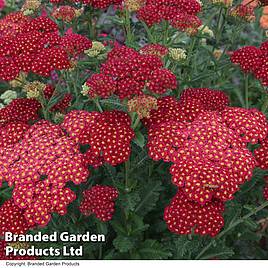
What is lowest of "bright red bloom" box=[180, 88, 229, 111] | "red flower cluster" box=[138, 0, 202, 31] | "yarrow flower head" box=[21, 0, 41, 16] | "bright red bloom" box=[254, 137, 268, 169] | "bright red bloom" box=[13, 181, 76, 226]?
"bright red bloom" box=[13, 181, 76, 226]

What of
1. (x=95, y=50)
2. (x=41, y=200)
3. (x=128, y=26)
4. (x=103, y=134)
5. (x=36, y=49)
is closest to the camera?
(x=41, y=200)

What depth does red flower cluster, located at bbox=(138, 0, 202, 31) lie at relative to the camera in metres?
3.36

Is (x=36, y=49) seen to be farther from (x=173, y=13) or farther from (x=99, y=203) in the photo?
(x=99, y=203)

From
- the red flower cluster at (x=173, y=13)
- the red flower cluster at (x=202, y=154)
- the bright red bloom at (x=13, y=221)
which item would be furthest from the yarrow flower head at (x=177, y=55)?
the bright red bloom at (x=13, y=221)

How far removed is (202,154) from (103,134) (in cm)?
58

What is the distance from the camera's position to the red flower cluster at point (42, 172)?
261 cm

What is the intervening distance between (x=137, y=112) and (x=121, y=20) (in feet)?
4.87

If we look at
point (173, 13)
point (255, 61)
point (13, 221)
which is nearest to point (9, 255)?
point (13, 221)

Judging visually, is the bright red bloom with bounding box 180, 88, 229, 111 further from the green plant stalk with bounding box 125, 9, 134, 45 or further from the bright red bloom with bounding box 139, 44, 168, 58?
the green plant stalk with bounding box 125, 9, 134, 45

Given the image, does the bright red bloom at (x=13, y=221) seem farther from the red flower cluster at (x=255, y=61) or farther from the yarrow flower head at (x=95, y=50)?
the red flower cluster at (x=255, y=61)

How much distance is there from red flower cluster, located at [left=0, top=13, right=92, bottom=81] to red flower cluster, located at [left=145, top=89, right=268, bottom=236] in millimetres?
728

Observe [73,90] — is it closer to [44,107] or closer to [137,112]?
[44,107]

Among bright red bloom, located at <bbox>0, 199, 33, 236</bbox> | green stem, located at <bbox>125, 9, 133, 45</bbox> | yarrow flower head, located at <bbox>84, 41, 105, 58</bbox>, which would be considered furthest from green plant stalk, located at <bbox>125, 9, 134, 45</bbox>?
bright red bloom, located at <bbox>0, 199, 33, 236</bbox>

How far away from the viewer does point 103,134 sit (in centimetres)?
272
